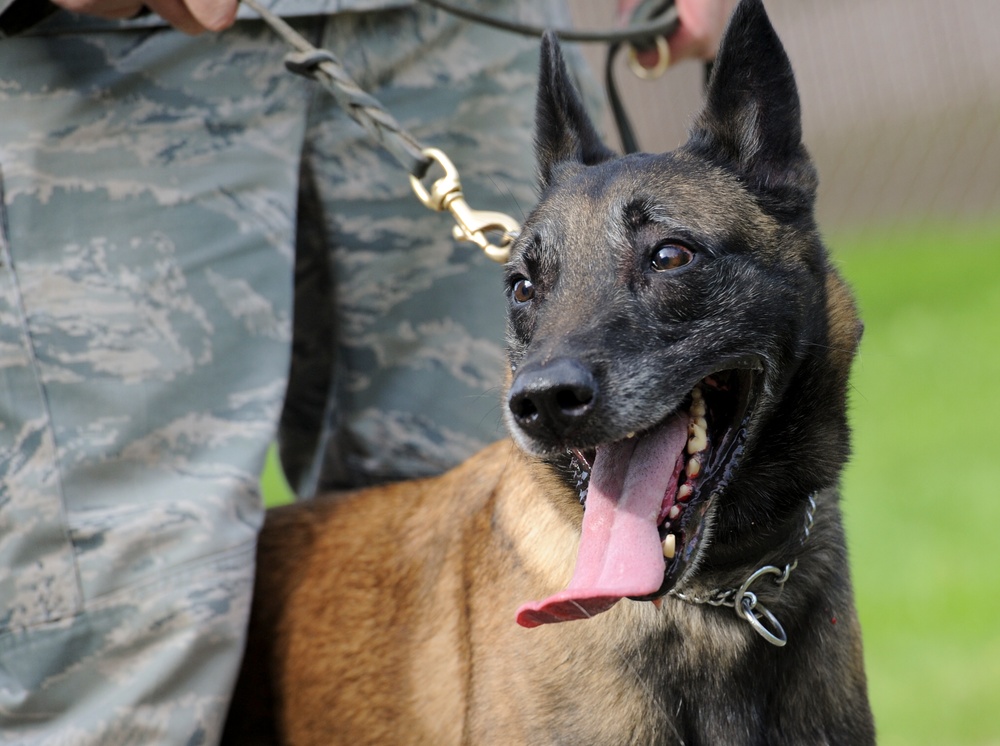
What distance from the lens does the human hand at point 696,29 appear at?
3545 mm

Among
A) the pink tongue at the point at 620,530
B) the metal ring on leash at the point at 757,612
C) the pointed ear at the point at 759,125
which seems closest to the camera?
the pink tongue at the point at 620,530

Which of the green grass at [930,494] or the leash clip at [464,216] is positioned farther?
the green grass at [930,494]

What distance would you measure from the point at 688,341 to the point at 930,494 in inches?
183

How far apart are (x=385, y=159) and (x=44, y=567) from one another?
140cm

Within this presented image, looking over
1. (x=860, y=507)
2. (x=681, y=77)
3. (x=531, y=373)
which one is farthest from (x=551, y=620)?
(x=681, y=77)

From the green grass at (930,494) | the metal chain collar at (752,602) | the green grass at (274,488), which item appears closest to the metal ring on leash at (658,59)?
the green grass at (930,494)

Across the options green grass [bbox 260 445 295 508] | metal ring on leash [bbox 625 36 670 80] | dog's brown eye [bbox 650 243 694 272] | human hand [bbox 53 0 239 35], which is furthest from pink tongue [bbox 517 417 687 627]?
green grass [bbox 260 445 295 508]

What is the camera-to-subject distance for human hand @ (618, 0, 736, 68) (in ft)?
11.6

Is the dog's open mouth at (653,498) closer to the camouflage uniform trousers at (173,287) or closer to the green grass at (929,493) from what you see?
the green grass at (929,493)

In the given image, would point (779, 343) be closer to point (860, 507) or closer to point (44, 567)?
point (44, 567)

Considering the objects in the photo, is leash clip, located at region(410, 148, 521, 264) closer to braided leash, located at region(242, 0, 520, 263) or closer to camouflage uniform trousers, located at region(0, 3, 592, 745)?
braided leash, located at region(242, 0, 520, 263)

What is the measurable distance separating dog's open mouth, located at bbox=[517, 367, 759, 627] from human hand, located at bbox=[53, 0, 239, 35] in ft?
4.30

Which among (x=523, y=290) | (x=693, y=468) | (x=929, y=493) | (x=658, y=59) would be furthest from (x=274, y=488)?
(x=693, y=468)

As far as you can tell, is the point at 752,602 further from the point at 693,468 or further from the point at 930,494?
the point at 930,494
